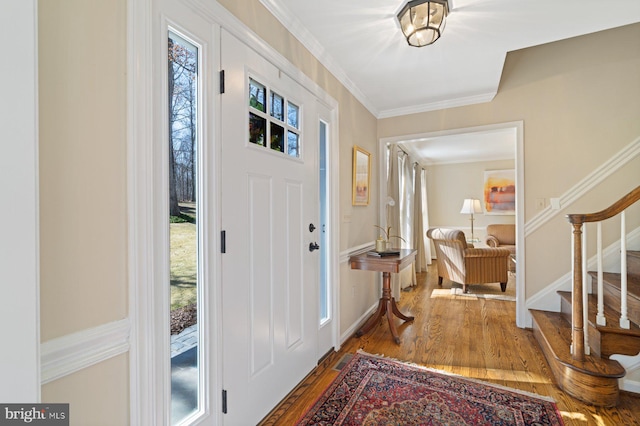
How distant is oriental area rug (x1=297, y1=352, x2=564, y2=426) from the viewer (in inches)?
65.6

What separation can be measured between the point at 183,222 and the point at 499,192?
23.1ft

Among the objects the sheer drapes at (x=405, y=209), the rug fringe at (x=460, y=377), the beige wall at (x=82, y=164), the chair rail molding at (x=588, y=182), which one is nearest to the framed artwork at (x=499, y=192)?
the sheer drapes at (x=405, y=209)

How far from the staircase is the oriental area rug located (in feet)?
0.86

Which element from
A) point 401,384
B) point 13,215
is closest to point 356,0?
point 13,215

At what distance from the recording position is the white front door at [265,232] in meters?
1.44

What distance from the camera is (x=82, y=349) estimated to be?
86 cm

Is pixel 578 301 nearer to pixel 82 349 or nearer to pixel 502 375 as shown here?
pixel 502 375

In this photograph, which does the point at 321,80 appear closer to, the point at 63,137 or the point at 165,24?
the point at 165,24

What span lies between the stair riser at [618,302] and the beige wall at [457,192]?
439cm

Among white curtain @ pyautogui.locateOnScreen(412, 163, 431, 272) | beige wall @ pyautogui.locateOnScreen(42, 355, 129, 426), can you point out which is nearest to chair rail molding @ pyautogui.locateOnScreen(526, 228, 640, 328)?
white curtain @ pyautogui.locateOnScreen(412, 163, 431, 272)

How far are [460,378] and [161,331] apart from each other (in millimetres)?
2029

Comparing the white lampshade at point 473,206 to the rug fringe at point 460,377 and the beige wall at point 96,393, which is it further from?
the beige wall at point 96,393

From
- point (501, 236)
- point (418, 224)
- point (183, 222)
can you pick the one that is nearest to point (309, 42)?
point (183, 222)

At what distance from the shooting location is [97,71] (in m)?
0.90
